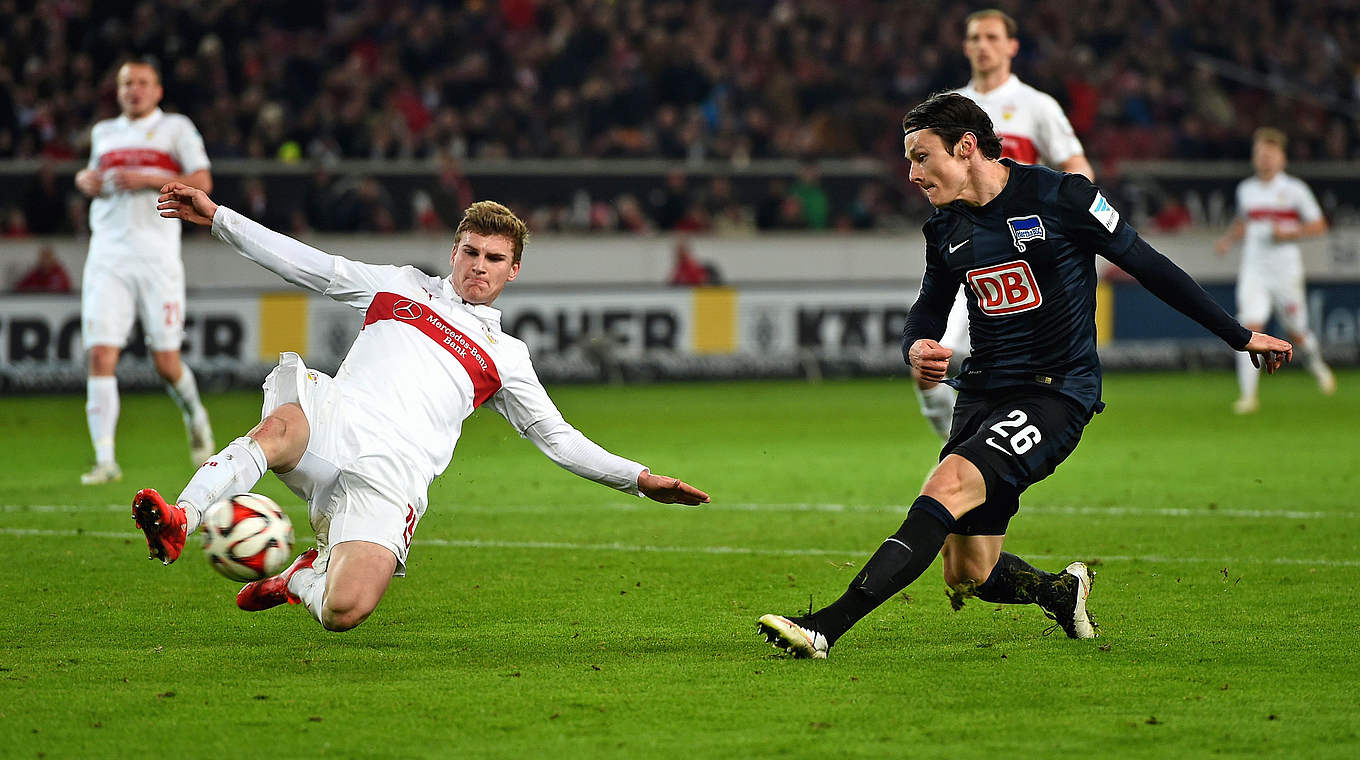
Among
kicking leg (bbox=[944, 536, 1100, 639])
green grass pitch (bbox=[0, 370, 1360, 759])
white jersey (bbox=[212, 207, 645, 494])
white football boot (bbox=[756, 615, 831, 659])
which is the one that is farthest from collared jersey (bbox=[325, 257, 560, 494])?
kicking leg (bbox=[944, 536, 1100, 639])

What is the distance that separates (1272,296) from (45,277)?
1261 centimetres

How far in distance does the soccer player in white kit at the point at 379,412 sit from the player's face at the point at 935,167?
1.27 metres

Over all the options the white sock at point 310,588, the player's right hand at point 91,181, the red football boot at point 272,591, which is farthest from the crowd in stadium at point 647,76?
the white sock at point 310,588

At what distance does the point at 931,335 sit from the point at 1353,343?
17.1 metres

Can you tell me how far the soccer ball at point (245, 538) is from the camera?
5250 millimetres

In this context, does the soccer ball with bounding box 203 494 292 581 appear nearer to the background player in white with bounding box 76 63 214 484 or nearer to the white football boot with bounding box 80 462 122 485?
the white football boot with bounding box 80 462 122 485

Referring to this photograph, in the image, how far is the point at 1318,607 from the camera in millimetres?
6359

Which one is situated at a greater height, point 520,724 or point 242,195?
point 242,195

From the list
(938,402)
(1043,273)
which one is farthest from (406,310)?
(938,402)

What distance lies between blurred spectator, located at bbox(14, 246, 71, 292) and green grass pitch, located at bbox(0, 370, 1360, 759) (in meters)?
6.65

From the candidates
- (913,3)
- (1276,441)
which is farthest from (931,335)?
(913,3)

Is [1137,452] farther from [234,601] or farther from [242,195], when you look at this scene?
[242,195]

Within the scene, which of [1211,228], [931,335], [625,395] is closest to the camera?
[931,335]

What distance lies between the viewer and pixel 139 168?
1078 cm
